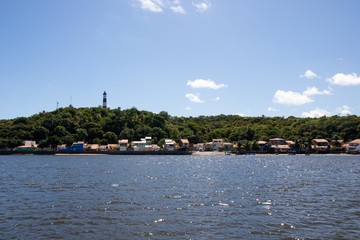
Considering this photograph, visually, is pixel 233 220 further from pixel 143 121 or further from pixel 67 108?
pixel 67 108

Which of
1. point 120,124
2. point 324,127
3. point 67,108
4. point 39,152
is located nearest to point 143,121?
point 120,124

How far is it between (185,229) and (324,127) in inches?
6251

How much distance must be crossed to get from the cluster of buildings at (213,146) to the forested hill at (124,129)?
407 centimetres

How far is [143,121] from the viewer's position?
185 meters

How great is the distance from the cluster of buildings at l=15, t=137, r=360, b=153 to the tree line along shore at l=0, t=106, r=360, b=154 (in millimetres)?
1833

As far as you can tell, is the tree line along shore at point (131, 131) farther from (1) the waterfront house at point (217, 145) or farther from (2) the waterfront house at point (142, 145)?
(2) the waterfront house at point (142, 145)

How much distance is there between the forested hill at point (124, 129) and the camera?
5763 inches

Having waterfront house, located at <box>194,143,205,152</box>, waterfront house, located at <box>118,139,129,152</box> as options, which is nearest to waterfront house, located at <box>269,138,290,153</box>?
waterfront house, located at <box>194,143,205,152</box>

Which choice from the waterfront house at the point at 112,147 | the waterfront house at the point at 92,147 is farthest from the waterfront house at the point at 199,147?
the waterfront house at the point at 92,147

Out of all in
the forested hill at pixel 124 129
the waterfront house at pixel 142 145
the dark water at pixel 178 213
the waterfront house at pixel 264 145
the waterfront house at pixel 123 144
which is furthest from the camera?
the waterfront house at pixel 264 145

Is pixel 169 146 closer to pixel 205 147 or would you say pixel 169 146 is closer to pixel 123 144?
pixel 205 147

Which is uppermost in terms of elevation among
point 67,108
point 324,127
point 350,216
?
point 67,108

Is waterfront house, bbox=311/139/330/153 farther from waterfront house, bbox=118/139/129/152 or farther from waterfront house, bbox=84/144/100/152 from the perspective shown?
waterfront house, bbox=84/144/100/152

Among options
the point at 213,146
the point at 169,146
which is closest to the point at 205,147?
the point at 213,146
